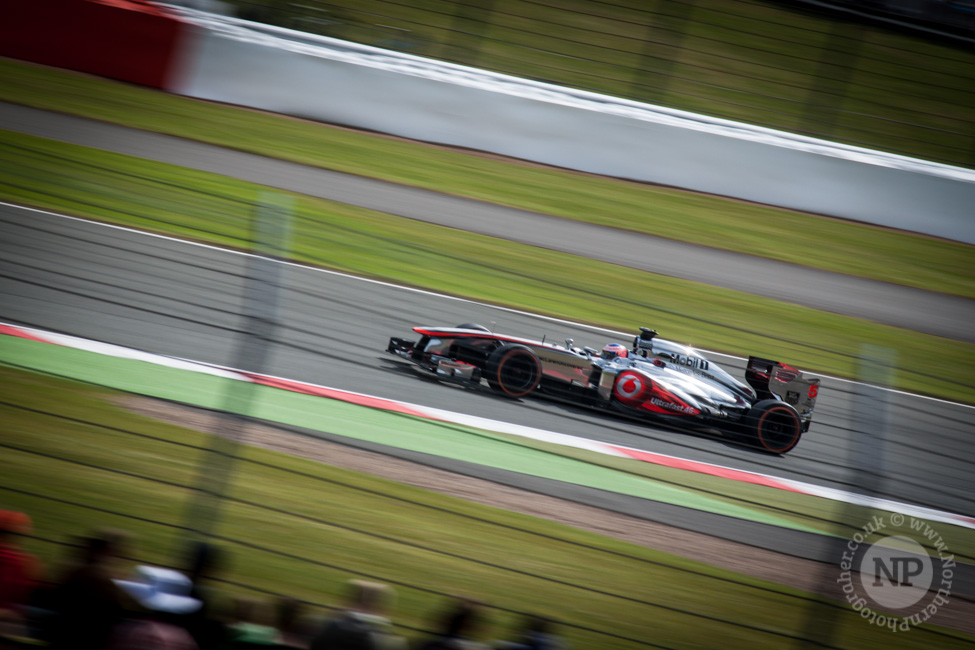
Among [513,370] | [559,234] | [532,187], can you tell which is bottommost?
[513,370]

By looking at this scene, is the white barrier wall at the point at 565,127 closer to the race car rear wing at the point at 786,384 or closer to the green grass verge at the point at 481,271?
the green grass verge at the point at 481,271

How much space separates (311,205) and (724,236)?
426 cm

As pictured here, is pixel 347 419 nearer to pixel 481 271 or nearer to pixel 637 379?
pixel 637 379

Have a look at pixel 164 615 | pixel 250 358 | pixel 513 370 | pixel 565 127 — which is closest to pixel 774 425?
pixel 513 370

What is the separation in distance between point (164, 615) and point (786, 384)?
4.08m

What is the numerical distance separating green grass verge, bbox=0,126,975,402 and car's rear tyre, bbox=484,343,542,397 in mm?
1384

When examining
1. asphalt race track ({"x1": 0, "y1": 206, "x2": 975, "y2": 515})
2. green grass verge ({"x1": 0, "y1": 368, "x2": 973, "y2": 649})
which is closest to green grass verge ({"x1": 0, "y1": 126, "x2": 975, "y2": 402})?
asphalt race track ({"x1": 0, "y1": 206, "x2": 975, "y2": 515})

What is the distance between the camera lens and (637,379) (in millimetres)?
5176

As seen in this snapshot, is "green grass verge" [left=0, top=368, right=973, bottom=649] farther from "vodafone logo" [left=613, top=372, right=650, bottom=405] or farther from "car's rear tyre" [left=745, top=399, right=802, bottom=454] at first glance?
"car's rear tyre" [left=745, top=399, right=802, bottom=454]

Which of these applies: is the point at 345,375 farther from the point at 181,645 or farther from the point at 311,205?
the point at 181,645

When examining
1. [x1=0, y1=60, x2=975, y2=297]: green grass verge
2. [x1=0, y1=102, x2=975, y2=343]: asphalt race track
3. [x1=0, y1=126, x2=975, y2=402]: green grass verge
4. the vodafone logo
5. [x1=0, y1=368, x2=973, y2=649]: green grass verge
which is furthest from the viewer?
[x1=0, y1=60, x2=975, y2=297]: green grass verge

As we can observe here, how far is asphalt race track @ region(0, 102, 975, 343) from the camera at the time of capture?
26.2ft

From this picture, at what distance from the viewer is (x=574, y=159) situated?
9.34 metres

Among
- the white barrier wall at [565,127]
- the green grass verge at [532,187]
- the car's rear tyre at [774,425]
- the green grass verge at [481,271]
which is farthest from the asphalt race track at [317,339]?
the white barrier wall at [565,127]
